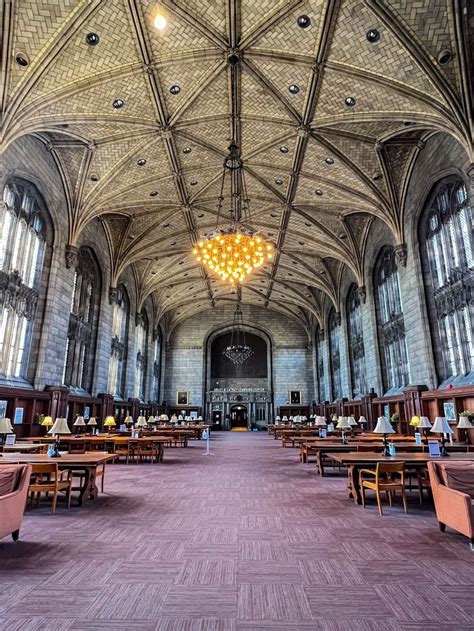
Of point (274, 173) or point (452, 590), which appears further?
point (274, 173)

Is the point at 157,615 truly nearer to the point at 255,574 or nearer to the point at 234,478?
the point at 255,574

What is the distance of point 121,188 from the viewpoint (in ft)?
48.4

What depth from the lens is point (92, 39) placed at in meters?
9.21

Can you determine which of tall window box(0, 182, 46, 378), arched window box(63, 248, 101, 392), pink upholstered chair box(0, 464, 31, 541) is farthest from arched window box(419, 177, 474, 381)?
arched window box(63, 248, 101, 392)

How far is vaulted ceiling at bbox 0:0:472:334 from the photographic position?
8.98 meters

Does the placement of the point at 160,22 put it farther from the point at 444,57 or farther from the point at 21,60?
the point at 444,57

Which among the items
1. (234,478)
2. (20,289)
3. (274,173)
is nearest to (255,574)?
(234,478)

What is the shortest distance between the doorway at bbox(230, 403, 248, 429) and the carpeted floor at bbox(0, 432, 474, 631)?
2908cm

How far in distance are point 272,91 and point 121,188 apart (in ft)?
22.5

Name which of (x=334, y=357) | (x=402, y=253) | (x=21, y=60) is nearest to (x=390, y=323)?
(x=402, y=253)

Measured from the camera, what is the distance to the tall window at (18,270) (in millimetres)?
11194

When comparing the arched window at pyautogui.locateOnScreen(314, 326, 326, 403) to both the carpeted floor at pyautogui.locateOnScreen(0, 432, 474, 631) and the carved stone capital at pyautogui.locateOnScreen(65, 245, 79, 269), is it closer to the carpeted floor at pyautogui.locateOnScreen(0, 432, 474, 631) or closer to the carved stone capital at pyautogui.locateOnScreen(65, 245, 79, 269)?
the carved stone capital at pyautogui.locateOnScreen(65, 245, 79, 269)

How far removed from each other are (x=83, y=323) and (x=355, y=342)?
47.0ft

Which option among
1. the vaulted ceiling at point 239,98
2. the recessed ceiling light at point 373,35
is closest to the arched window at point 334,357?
the vaulted ceiling at point 239,98
